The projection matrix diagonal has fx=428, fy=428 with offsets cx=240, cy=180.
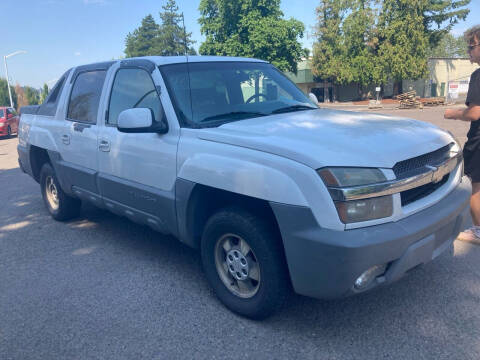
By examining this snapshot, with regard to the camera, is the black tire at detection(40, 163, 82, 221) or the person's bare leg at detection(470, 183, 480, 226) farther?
the black tire at detection(40, 163, 82, 221)

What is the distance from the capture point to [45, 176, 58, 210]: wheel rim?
5.75m

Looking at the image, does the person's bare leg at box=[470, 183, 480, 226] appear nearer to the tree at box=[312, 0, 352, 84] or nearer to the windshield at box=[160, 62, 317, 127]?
the windshield at box=[160, 62, 317, 127]

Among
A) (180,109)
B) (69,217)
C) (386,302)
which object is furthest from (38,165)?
(386,302)

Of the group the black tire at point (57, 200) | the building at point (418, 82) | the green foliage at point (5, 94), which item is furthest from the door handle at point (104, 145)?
the green foliage at point (5, 94)

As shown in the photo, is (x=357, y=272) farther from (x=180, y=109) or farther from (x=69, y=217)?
(x=69, y=217)

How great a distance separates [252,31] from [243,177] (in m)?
40.9

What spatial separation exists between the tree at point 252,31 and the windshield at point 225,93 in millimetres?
37237

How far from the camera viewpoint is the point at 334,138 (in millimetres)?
2840

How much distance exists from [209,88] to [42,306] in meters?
2.29

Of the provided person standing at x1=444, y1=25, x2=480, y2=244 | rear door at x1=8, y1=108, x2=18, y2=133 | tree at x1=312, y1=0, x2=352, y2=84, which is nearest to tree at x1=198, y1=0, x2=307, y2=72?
tree at x1=312, y1=0, x2=352, y2=84

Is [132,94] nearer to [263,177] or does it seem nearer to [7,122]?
[263,177]

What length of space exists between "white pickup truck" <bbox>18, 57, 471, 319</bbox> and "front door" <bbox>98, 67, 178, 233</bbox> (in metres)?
0.01

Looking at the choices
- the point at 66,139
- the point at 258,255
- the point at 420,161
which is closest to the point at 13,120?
the point at 66,139

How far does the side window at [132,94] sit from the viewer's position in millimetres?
3764
